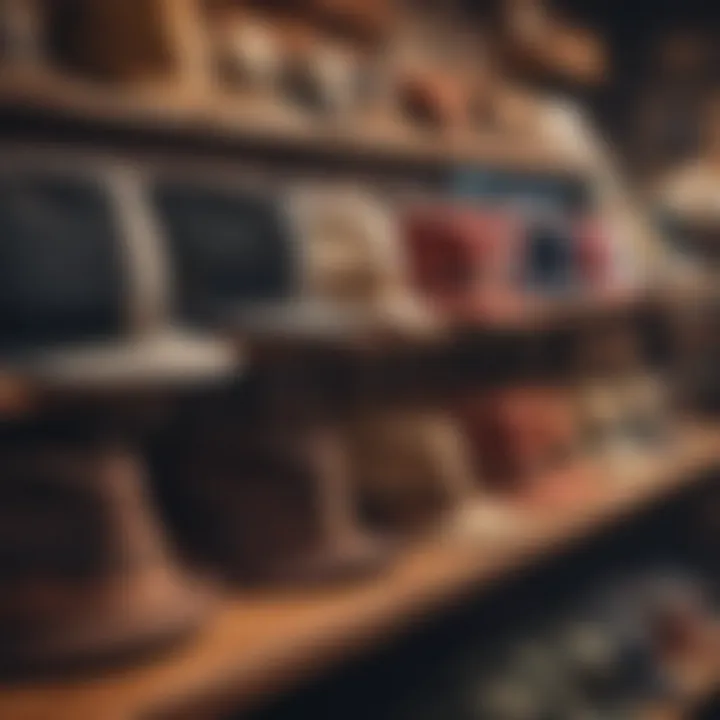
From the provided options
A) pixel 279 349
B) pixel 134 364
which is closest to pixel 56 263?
pixel 134 364

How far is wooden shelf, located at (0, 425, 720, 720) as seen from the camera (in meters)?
1.11

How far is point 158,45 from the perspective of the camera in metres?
1.36

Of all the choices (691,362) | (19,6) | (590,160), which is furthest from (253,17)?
(691,362)

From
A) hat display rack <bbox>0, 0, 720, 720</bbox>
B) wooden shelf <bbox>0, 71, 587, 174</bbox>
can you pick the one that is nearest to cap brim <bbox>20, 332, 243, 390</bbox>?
hat display rack <bbox>0, 0, 720, 720</bbox>

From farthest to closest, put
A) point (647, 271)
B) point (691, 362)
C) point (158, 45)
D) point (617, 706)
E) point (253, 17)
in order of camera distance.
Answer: point (691, 362) → point (647, 271) → point (617, 706) → point (253, 17) → point (158, 45)

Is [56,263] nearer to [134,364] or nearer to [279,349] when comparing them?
[134,364]

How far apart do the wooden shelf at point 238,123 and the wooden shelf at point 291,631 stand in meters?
0.49

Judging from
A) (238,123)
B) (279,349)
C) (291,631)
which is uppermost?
(238,123)

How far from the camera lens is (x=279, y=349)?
140 centimetres

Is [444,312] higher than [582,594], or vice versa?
[444,312]

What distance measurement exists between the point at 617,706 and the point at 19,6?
147cm

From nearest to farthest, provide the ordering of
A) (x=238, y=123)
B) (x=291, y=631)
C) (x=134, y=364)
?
(x=134, y=364) < (x=291, y=631) < (x=238, y=123)

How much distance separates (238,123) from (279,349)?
0.26 meters

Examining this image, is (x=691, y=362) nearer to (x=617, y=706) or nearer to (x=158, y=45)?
(x=617, y=706)
